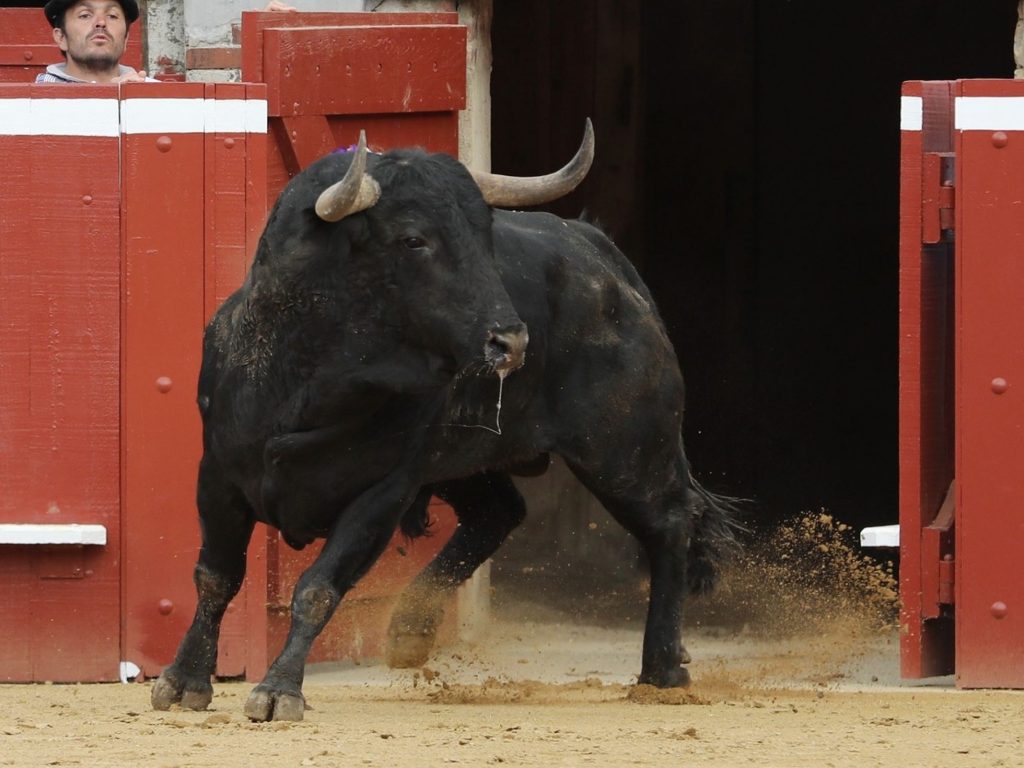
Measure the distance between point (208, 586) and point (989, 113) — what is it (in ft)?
8.83

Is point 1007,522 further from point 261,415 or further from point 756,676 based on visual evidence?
point 261,415

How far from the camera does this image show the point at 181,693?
641 centimetres

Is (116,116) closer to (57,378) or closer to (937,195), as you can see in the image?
(57,378)

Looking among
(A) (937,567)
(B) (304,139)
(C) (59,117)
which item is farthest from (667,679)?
(C) (59,117)

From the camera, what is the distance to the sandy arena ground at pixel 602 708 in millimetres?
5441

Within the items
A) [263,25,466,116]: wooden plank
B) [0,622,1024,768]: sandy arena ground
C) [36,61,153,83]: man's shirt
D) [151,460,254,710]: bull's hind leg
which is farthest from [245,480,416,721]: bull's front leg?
[36,61,153,83]: man's shirt

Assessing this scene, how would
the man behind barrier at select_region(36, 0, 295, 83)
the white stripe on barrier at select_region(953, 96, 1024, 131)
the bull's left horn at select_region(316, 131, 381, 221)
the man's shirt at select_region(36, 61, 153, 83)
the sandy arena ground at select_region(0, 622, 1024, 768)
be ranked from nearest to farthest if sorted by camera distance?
the sandy arena ground at select_region(0, 622, 1024, 768) < the bull's left horn at select_region(316, 131, 381, 221) < the white stripe on barrier at select_region(953, 96, 1024, 131) < the man's shirt at select_region(36, 61, 153, 83) < the man behind barrier at select_region(36, 0, 295, 83)

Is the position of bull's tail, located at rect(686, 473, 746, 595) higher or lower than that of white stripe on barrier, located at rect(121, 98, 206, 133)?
lower

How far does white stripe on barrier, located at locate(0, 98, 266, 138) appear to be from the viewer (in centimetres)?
717

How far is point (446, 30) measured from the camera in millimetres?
7812

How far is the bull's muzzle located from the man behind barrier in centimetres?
207

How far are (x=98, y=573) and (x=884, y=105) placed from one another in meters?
6.07

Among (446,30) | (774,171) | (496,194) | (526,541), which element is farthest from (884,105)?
(496,194)

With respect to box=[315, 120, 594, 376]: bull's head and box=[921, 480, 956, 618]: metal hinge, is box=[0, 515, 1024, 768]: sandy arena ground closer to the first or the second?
box=[921, 480, 956, 618]: metal hinge
